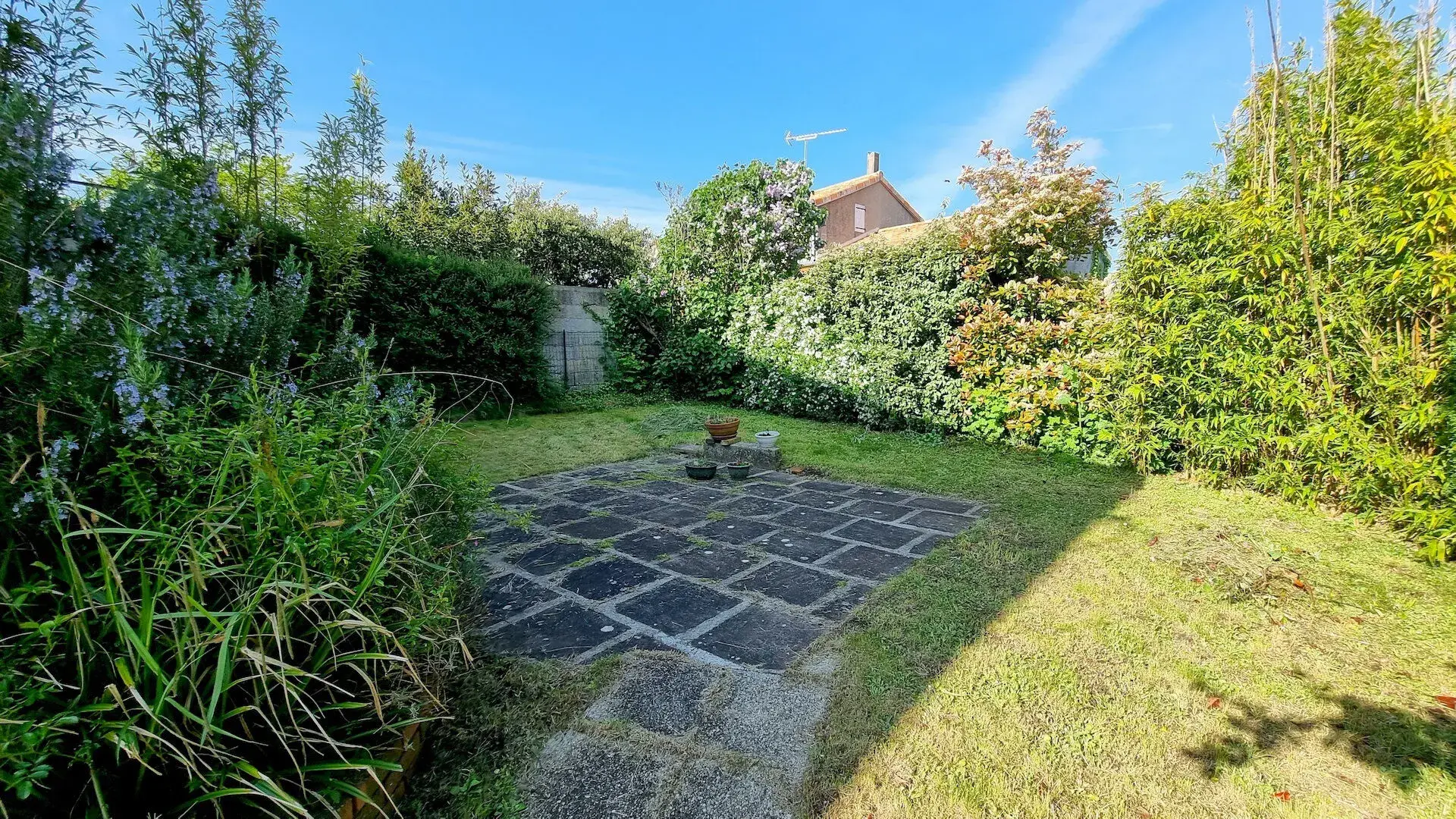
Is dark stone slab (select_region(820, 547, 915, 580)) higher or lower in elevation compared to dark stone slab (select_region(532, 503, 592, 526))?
higher

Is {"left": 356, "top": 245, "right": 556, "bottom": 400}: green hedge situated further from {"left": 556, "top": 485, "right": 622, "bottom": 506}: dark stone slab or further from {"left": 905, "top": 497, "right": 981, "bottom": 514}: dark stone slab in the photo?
{"left": 905, "top": 497, "right": 981, "bottom": 514}: dark stone slab

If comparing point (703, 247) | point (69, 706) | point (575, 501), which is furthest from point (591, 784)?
point (703, 247)

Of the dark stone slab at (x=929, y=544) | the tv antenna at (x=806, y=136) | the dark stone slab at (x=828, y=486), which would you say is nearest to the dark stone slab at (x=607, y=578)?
the dark stone slab at (x=929, y=544)

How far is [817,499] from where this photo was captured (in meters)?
3.97

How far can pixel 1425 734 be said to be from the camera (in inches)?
60.4

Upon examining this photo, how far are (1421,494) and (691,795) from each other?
148 inches

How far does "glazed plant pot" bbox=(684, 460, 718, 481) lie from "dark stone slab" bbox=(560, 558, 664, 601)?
66.4 inches

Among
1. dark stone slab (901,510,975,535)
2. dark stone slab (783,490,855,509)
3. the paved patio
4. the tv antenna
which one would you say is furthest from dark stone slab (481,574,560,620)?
the tv antenna

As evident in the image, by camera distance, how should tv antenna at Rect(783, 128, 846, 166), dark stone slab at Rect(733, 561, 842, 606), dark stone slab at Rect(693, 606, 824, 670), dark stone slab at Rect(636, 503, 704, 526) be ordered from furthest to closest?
1. tv antenna at Rect(783, 128, 846, 166)
2. dark stone slab at Rect(636, 503, 704, 526)
3. dark stone slab at Rect(733, 561, 842, 606)
4. dark stone slab at Rect(693, 606, 824, 670)

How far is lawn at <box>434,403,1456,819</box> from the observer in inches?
54.0

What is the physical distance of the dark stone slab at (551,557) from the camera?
8.94 ft

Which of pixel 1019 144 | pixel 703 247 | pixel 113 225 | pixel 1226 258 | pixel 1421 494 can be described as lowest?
pixel 1421 494

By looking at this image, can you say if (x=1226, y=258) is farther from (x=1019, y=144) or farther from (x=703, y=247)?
(x=703, y=247)

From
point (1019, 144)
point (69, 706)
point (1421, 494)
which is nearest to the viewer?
point (69, 706)
